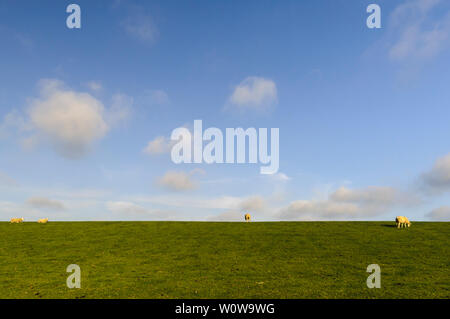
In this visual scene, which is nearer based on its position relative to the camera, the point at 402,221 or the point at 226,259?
the point at 226,259

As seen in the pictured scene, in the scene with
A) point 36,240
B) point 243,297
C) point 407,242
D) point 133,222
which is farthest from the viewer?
point 133,222

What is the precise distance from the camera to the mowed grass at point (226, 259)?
17547 millimetres

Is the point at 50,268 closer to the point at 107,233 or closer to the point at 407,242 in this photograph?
the point at 107,233

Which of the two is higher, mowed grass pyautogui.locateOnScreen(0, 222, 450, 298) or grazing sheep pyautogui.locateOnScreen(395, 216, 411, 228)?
grazing sheep pyautogui.locateOnScreen(395, 216, 411, 228)

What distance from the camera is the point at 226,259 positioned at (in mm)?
25141

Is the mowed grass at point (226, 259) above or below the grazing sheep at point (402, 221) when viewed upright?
below

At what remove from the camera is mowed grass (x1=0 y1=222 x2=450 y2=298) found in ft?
57.6

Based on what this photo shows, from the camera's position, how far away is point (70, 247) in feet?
101

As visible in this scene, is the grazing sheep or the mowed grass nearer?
the mowed grass

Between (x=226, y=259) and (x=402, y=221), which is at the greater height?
(x=402, y=221)

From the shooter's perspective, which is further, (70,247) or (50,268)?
(70,247)
